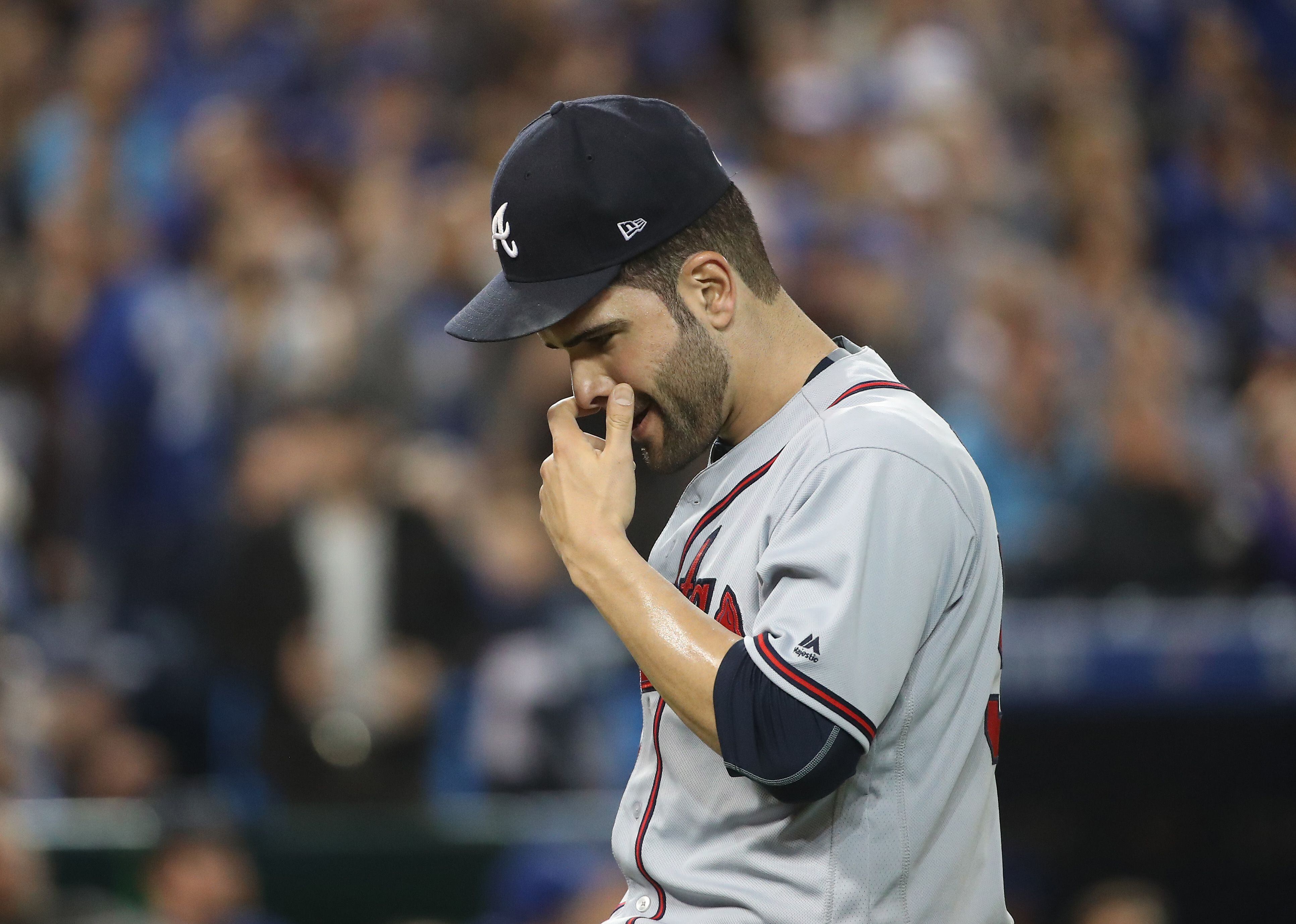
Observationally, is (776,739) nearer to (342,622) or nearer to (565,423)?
(565,423)

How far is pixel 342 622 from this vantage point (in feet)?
19.1

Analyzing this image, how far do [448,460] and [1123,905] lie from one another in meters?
2.90

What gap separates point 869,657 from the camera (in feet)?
6.34

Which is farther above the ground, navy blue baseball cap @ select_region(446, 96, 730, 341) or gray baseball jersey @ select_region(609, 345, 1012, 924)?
navy blue baseball cap @ select_region(446, 96, 730, 341)

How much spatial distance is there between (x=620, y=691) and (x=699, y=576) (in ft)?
11.8

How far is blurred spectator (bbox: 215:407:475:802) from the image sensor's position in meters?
5.64

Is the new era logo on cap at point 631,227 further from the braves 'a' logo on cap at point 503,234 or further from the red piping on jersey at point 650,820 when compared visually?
the red piping on jersey at point 650,820

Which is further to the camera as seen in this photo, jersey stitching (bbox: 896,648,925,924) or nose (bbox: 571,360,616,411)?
nose (bbox: 571,360,616,411)

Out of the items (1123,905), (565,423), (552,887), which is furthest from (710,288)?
(1123,905)

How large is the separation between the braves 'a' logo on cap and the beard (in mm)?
239

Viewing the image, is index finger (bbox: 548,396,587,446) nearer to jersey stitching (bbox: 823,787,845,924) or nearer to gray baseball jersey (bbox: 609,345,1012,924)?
gray baseball jersey (bbox: 609,345,1012,924)

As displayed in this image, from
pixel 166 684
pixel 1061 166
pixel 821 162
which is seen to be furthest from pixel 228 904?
pixel 1061 166

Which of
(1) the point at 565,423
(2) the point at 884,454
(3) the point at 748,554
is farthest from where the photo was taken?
(1) the point at 565,423

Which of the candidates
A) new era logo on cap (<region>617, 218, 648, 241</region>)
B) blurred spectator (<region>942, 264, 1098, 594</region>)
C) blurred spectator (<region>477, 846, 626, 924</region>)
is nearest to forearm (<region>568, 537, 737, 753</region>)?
new era logo on cap (<region>617, 218, 648, 241</region>)
